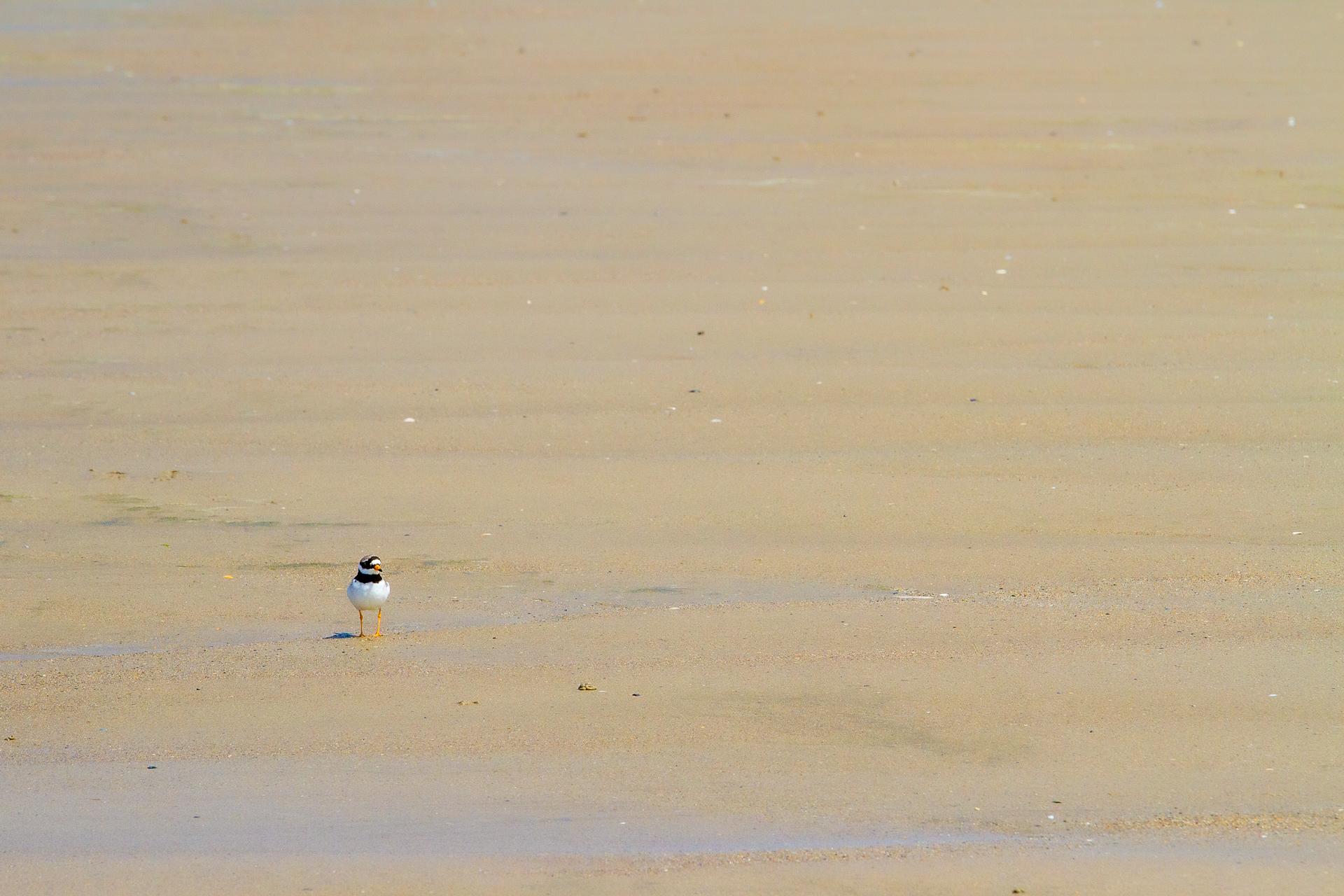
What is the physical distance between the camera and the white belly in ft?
19.7

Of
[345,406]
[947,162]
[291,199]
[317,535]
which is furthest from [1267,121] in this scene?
[317,535]

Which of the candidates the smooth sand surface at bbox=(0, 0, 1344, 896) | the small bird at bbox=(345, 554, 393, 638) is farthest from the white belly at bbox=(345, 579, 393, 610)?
the smooth sand surface at bbox=(0, 0, 1344, 896)

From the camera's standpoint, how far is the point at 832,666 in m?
5.94

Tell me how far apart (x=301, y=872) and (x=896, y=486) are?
3669 mm

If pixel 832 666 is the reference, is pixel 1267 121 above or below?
above

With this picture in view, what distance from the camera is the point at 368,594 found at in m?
6.01

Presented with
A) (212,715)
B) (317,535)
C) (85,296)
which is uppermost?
(85,296)

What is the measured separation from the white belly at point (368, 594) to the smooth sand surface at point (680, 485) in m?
0.17

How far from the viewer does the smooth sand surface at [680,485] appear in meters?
5.03

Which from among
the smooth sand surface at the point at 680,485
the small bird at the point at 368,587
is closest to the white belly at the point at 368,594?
the small bird at the point at 368,587

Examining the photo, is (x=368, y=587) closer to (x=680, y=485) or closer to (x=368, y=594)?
(x=368, y=594)

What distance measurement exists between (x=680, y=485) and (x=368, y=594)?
2.00 metres

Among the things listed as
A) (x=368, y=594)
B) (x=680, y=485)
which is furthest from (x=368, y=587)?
(x=680, y=485)

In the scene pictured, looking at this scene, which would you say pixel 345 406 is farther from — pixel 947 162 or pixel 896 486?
pixel 947 162
